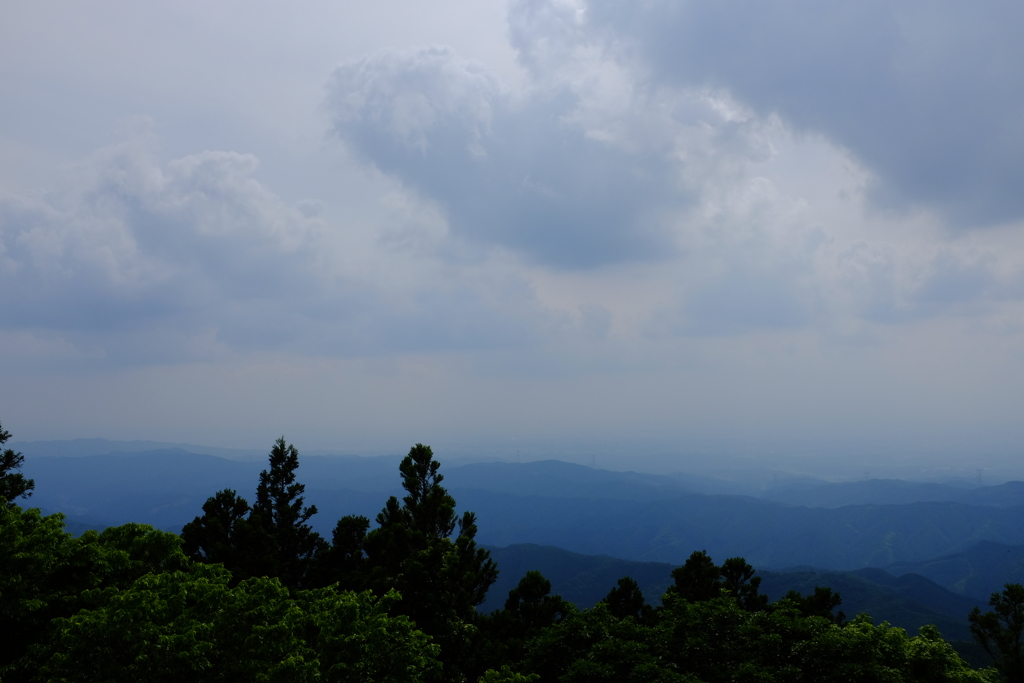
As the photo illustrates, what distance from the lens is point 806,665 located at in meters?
20.2

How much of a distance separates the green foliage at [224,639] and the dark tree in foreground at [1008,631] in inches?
1034

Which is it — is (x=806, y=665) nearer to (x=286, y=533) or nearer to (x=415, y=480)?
(x=415, y=480)

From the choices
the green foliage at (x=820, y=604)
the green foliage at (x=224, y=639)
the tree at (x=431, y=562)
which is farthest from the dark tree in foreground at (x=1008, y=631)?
the green foliage at (x=224, y=639)

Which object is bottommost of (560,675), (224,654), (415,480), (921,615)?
(921,615)

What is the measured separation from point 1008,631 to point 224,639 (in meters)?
33.3

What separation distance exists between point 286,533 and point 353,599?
2556 cm

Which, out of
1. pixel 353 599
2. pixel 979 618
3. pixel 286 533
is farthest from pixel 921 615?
pixel 353 599

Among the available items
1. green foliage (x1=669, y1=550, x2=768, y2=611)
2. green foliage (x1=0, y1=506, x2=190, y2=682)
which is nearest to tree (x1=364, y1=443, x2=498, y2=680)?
green foliage (x1=0, y1=506, x2=190, y2=682)

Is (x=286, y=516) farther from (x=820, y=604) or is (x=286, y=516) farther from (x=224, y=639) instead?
(x=820, y=604)

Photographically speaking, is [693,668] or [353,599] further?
[693,668]

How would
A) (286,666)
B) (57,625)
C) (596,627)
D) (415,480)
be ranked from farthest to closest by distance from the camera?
1. (415,480)
2. (596,627)
3. (57,625)
4. (286,666)

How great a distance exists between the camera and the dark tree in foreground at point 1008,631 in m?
26.9

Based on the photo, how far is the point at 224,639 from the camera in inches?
653

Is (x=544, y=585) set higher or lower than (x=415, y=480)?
lower
